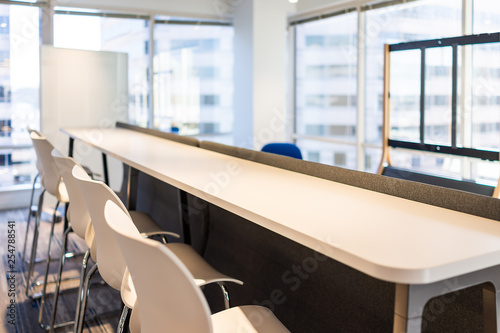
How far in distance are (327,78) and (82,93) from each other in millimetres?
3009

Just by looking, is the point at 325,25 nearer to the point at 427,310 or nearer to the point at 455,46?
the point at 455,46

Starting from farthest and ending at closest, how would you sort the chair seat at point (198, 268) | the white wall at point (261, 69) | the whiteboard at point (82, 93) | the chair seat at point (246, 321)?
1. the white wall at point (261, 69)
2. the whiteboard at point (82, 93)
3. the chair seat at point (198, 268)
4. the chair seat at point (246, 321)

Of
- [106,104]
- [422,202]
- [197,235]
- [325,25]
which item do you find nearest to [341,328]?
[422,202]

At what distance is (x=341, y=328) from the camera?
1.78m

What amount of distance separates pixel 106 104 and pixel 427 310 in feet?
17.3

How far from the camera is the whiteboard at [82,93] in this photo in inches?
228

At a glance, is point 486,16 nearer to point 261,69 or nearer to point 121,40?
point 261,69

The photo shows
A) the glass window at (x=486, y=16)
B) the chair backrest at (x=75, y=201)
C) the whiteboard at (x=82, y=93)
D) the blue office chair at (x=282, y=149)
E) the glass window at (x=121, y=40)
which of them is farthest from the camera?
the glass window at (x=121, y=40)

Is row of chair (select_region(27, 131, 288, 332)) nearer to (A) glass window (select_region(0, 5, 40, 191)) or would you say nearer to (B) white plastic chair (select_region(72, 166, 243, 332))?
(B) white plastic chair (select_region(72, 166, 243, 332))

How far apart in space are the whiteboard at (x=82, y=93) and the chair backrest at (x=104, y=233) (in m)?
4.45

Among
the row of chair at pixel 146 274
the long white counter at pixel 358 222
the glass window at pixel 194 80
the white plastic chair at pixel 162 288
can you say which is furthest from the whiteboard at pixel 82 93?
the white plastic chair at pixel 162 288

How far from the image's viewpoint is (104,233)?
64.4 inches

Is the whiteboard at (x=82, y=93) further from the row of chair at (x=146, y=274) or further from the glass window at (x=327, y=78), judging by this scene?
the row of chair at (x=146, y=274)

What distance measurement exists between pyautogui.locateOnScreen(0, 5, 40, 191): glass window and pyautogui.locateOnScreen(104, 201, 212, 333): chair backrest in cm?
548
